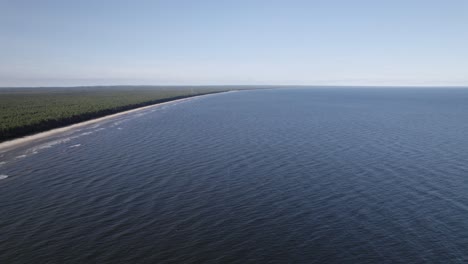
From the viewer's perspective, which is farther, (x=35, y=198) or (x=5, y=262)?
(x=35, y=198)

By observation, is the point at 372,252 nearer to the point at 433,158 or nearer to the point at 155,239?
the point at 155,239

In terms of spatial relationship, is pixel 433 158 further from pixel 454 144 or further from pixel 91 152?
pixel 91 152

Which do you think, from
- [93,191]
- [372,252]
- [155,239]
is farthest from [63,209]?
[372,252]

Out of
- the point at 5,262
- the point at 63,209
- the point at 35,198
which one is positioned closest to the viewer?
the point at 5,262

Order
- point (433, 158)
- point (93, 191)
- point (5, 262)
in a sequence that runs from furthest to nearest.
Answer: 1. point (433, 158)
2. point (93, 191)
3. point (5, 262)

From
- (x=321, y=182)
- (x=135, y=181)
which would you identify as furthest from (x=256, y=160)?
(x=135, y=181)

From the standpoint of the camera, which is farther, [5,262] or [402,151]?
[402,151]
